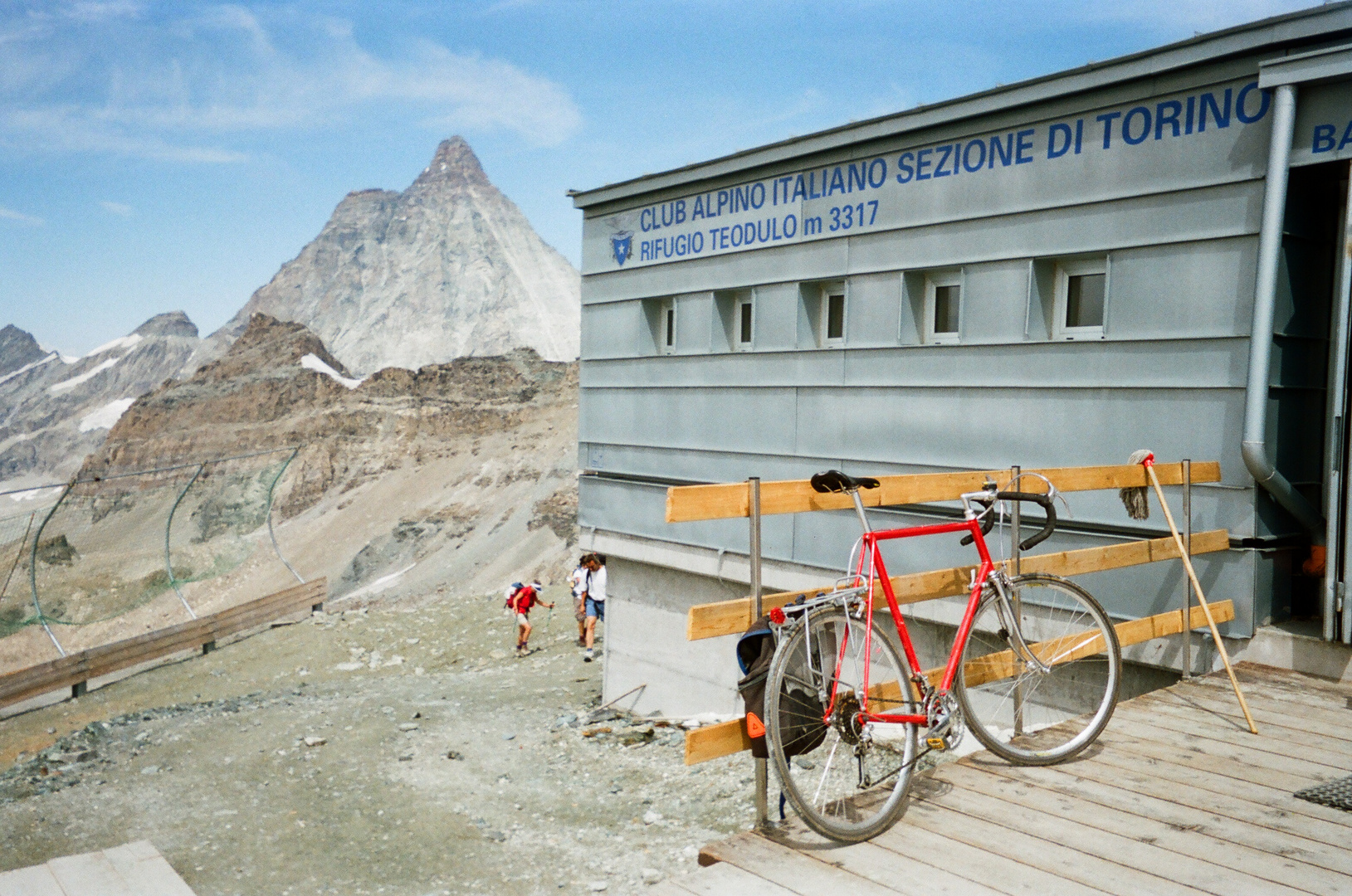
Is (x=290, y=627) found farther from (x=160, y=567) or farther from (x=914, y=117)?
(x=914, y=117)

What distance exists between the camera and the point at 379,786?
11289mm

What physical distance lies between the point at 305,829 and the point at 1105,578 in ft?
25.0

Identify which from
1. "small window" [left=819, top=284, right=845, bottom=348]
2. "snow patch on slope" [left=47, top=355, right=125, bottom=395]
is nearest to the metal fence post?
"small window" [left=819, top=284, right=845, bottom=348]

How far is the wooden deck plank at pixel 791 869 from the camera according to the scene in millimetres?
3518

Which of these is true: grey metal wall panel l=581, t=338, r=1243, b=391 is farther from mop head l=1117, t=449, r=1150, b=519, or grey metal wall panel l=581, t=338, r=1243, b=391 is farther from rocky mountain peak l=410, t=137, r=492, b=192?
rocky mountain peak l=410, t=137, r=492, b=192

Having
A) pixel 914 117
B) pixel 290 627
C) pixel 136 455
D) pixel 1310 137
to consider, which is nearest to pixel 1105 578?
pixel 1310 137

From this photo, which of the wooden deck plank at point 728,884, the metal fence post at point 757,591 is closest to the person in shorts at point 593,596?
the metal fence post at point 757,591

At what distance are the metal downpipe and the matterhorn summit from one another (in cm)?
10359

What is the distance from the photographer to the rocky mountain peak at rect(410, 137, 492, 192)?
149 metres

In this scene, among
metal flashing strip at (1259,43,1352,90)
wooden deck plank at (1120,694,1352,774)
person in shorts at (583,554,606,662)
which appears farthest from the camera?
person in shorts at (583,554,606,662)

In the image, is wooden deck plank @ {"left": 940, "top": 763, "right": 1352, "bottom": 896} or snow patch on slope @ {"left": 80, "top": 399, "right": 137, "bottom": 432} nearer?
wooden deck plank @ {"left": 940, "top": 763, "right": 1352, "bottom": 896}

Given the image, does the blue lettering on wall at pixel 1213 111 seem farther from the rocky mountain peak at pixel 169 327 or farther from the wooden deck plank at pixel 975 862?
the rocky mountain peak at pixel 169 327

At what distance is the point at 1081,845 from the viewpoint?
153 inches

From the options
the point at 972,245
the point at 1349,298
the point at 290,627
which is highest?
the point at 972,245
